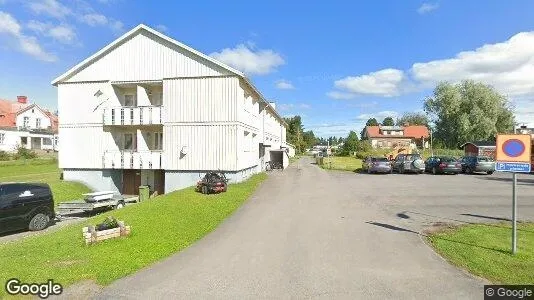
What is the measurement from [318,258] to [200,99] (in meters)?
15.7

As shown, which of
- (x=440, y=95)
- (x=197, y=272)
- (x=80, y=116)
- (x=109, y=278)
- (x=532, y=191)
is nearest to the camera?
(x=109, y=278)

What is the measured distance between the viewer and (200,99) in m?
21.4

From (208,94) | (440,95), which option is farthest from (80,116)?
(440,95)

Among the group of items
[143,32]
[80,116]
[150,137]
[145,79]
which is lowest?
[150,137]

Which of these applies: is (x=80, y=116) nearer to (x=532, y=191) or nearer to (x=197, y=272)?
(x=197, y=272)

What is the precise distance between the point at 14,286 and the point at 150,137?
1829cm

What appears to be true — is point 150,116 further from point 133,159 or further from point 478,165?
point 478,165

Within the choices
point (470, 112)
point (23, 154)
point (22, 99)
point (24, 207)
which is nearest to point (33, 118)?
point (22, 99)

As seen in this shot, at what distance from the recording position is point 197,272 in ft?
22.9

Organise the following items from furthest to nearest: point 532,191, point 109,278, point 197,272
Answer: point 532,191 < point 197,272 < point 109,278

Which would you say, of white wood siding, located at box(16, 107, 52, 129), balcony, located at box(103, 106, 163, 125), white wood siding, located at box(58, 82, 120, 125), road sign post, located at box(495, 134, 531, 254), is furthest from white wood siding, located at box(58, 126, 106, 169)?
white wood siding, located at box(16, 107, 52, 129)

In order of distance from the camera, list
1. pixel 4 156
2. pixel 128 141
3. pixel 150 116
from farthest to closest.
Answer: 1. pixel 4 156
2. pixel 128 141
3. pixel 150 116

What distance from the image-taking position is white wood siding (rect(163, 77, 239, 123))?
2094cm

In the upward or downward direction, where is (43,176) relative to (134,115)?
downward
